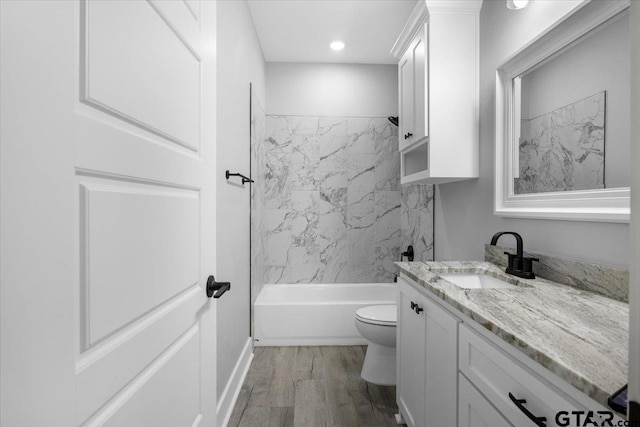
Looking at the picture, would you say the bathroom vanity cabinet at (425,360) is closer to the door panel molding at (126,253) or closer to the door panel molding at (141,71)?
the door panel molding at (126,253)

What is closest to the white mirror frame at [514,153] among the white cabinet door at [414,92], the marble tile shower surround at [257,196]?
the white cabinet door at [414,92]

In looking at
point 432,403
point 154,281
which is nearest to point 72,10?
point 154,281

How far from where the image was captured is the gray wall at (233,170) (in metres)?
1.95

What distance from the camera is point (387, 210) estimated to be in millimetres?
3777

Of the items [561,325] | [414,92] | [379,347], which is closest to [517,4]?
[414,92]

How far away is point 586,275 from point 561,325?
557 millimetres

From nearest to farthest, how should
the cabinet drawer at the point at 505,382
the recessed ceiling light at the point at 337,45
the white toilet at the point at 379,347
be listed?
the cabinet drawer at the point at 505,382 < the white toilet at the point at 379,347 < the recessed ceiling light at the point at 337,45

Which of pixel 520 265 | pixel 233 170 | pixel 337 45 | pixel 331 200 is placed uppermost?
pixel 337 45

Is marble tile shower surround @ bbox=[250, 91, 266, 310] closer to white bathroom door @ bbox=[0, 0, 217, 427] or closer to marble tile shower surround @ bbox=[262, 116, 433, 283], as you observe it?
marble tile shower surround @ bbox=[262, 116, 433, 283]

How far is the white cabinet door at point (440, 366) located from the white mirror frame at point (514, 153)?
2.12ft

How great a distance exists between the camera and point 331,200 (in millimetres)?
3752

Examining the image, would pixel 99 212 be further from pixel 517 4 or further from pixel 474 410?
pixel 517 4

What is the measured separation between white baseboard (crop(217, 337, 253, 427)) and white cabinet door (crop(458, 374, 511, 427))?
4.10 ft

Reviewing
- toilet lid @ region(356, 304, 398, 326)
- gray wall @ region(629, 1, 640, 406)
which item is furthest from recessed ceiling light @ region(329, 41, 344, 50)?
gray wall @ region(629, 1, 640, 406)
